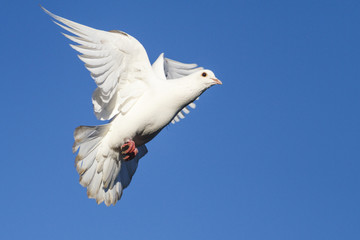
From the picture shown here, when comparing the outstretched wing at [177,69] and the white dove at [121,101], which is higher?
the outstretched wing at [177,69]

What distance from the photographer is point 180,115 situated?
47.9 feet

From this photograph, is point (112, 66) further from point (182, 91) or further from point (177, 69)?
point (177, 69)

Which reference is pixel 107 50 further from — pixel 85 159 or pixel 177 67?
pixel 177 67

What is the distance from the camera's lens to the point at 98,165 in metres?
12.4

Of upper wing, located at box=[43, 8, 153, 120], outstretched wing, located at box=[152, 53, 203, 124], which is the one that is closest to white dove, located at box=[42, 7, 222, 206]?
upper wing, located at box=[43, 8, 153, 120]

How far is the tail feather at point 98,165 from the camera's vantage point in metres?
12.2

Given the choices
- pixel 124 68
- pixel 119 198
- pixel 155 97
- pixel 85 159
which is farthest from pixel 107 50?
pixel 119 198

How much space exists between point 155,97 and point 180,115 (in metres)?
2.63

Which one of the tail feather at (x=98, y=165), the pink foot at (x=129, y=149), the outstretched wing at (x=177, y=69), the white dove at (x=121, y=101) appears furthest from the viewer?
the outstretched wing at (x=177, y=69)

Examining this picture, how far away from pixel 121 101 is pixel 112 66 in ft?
2.38

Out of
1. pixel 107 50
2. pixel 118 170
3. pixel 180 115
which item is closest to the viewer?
pixel 107 50

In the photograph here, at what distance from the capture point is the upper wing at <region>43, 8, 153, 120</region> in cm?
1153

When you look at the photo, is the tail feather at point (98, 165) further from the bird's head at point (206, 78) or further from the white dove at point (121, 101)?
the bird's head at point (206, 78)

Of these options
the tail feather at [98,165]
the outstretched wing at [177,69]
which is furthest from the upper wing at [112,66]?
the outstretched wing at [177,69]
